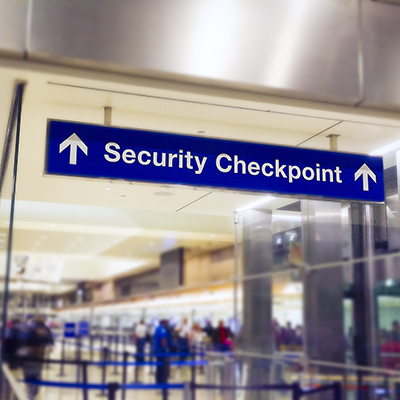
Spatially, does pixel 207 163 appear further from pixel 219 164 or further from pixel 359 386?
pixel 359 386

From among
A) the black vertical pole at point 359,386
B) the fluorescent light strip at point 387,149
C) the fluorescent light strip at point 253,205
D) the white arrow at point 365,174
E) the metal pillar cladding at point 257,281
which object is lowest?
the black vertical pole at point 359,386

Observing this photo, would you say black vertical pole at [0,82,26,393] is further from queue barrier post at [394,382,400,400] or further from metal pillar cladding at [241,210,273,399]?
queue barrier post at [394,382,400,400]

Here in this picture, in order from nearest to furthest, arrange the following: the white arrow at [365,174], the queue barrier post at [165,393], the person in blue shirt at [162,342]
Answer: the white arrow at [365,174], the queue barrier post at [165,393], the person in blue shirt at [162,342]

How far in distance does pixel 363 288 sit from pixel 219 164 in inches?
160

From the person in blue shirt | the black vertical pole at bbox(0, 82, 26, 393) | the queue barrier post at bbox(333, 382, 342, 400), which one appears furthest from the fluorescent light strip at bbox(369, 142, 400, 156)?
the person in blue shirt

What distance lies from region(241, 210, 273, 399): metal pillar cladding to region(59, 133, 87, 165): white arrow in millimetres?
1212

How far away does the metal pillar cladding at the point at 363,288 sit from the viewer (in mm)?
3074

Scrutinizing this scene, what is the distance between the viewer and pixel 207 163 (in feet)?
7.10

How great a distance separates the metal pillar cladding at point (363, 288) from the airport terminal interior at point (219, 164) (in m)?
0.02

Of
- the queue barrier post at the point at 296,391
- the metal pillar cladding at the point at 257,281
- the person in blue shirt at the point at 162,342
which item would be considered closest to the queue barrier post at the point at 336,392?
the queue barrier post at the point at 296,391

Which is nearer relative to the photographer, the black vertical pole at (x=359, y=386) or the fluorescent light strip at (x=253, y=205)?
the fluorescent light strip at (x=253, y=205)

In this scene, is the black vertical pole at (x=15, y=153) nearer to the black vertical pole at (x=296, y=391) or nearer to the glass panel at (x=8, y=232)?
the glass panel at (x=8, y=232)

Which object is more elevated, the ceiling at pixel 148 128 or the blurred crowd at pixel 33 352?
the ceiling at pixel 148 128

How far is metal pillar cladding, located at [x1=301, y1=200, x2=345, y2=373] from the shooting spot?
3039mm
